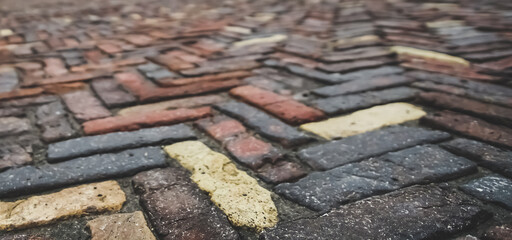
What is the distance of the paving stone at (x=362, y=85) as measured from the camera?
1.69 meters

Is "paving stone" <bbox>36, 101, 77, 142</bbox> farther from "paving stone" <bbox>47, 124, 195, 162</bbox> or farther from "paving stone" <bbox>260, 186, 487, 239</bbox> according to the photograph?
"paving stone" <bbox>260, 186, 487, 239</bbox>

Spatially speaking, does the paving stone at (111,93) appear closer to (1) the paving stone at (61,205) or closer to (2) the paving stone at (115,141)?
(2) the paving stone at (115,141)

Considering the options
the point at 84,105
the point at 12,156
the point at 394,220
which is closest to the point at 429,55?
the point at 394,220

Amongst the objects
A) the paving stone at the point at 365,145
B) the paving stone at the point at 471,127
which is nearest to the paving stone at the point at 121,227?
the paving stone at the point at 365,145

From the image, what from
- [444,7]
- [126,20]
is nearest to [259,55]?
[126,20]

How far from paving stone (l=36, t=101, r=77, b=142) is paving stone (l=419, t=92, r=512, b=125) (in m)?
1.34

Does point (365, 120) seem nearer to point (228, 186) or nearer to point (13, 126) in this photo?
point (228, 186)

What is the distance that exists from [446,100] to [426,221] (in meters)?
0.81

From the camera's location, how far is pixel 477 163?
3.60 ft

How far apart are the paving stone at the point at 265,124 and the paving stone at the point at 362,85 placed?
34 centimetres

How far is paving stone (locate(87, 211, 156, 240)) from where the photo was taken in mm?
852

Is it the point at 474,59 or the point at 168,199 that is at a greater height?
the point at 474,59

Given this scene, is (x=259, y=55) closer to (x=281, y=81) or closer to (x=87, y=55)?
(x=281, y=81)

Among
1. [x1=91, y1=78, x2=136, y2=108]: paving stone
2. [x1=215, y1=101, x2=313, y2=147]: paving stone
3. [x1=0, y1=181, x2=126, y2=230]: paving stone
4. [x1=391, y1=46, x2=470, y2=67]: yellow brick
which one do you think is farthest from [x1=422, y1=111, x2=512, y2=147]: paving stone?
[x1=91, y1=78, x2=136, y2=108]: paving stone
